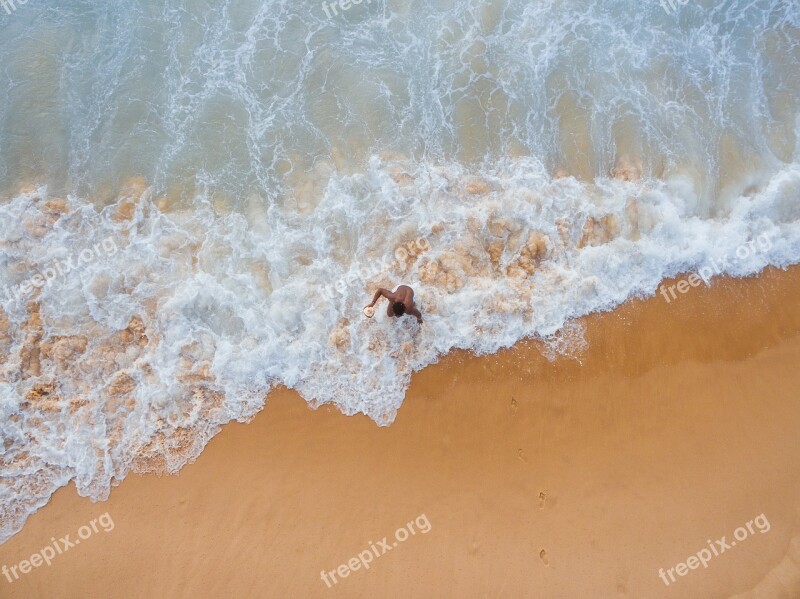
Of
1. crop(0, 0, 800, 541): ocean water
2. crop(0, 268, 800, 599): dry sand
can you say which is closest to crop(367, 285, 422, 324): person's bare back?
crop(0, 0, 800, 541): ocean water

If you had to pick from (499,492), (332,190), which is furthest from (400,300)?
(499,492)

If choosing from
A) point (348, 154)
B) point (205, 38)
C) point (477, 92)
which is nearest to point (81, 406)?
point (348, 154)

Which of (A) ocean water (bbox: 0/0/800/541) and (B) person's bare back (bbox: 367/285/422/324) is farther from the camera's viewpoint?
(A) ocean water (bbox: 0/0/800/541)

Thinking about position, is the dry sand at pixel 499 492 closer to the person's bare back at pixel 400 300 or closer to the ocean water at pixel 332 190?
the ocean water at pixel 332 190

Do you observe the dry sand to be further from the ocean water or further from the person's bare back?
the person's bare back

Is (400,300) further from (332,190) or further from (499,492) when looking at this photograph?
(499,492)

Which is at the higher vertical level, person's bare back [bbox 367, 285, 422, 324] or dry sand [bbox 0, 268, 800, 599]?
person's bare back [bbox 367, 285, 422, 324]
